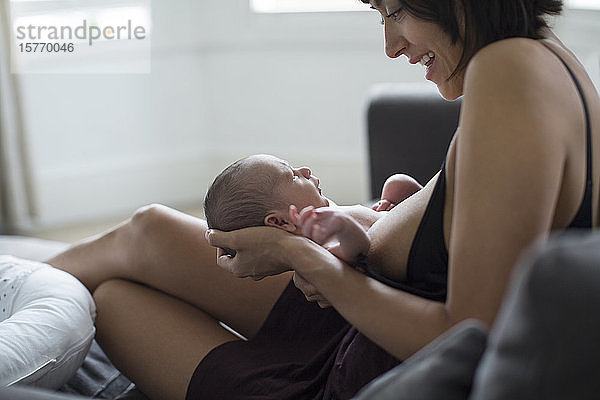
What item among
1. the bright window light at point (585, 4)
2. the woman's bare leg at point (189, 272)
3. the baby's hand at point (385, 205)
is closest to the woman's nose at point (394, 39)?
the baby's hand at point (385, 205)

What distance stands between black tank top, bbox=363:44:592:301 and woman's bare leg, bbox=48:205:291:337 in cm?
43

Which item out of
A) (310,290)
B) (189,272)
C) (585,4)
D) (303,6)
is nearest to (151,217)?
(189,272)

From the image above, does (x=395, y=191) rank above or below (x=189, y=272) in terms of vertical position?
above

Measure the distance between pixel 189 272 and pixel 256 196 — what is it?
0.27 m

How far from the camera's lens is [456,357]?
982mm

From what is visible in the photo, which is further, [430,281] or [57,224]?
[57,224]

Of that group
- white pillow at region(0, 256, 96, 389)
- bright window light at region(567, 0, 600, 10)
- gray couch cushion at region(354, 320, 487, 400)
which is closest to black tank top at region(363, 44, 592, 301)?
gray couch cushion at region(354, 320, 487, 400)

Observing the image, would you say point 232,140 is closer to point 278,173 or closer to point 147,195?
point 147,195

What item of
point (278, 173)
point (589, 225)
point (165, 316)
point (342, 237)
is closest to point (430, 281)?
point (342, 237)

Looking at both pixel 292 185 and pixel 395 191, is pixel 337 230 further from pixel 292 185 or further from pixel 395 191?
pixel 395 191

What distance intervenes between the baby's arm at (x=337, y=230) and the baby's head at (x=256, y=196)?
18 centimetres

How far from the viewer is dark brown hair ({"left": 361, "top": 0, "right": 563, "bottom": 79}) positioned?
4.58 ft

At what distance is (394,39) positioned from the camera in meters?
1.57

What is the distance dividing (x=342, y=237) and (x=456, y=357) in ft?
1.69
